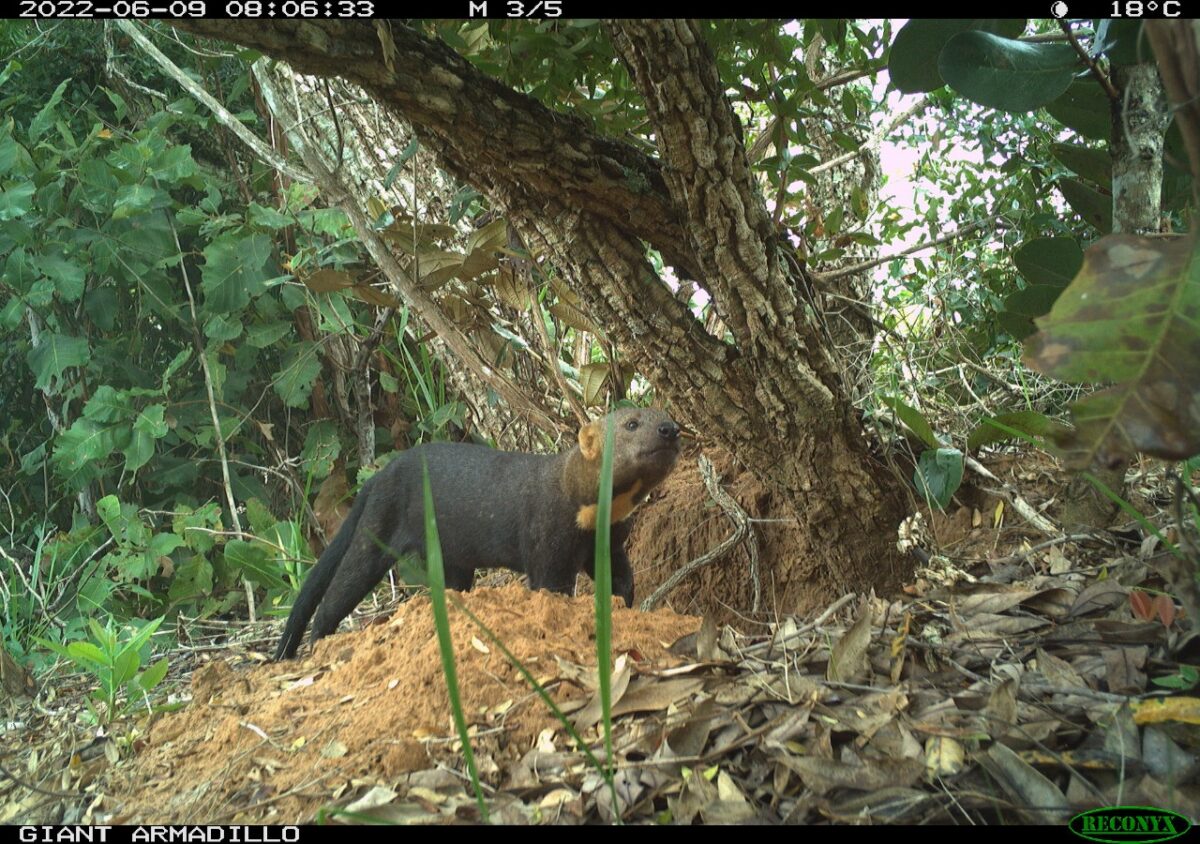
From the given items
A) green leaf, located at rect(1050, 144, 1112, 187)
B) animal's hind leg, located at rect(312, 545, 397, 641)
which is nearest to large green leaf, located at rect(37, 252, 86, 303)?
animal's hind leg, located at rect(312, 545, 397, 641)

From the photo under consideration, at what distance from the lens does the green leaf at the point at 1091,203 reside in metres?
2.94

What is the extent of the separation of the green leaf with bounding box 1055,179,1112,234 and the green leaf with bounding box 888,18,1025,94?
33.2 inches

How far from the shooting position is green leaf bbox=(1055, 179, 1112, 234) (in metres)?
2.94

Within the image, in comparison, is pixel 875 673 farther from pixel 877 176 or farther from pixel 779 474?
pixel 877 176

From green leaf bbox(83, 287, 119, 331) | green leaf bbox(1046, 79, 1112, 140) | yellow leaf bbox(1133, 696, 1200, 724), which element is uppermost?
green leaf bbox(1046, 79, 1112, 140)

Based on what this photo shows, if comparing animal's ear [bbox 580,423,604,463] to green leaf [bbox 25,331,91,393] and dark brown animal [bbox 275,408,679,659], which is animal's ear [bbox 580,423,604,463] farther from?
green leaf [bbox 25,331,91,393]

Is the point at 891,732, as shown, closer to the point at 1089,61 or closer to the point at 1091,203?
the point at 1089,61

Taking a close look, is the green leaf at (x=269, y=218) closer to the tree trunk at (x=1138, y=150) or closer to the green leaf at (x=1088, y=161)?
the green leaf at (x=1088, y=161)

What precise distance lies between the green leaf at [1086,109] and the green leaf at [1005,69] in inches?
17.4

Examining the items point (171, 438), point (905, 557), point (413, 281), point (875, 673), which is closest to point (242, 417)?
point (171, 438)

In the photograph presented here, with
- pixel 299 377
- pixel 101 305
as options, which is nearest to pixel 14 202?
pixel 101 305

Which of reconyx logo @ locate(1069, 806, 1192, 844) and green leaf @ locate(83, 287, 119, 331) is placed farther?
green leaf @ locate(83, 287, 119, 331)

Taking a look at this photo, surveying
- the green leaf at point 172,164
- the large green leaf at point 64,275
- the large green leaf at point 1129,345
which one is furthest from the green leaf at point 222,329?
the large green leaf at point 1129,345

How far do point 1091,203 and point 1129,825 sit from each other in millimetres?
2070
